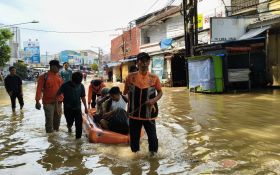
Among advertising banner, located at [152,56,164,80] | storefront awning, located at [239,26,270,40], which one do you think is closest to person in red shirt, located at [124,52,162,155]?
storefront awning, located at [239,26,270,40]

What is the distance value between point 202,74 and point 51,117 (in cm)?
1265

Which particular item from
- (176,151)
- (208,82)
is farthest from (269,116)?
(208,82)

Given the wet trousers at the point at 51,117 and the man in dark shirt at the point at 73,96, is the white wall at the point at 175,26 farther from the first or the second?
the man in dark shirt at the point at 73,96

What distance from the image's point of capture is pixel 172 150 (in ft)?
25.0

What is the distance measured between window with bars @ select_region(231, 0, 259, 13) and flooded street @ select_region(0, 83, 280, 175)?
1158 cm

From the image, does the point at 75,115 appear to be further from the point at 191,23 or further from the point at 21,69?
the point at 21,69

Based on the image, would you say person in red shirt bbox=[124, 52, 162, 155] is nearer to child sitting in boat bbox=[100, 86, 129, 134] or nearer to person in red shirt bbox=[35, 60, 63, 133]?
child sitting in boat bbox=[100, 86, 129, 134]

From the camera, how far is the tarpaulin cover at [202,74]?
20.0 m

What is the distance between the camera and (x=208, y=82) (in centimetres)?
2033

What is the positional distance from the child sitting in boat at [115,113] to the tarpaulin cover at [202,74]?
1212cm

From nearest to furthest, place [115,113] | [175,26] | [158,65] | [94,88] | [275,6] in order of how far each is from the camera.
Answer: [115,113] < [94,88] < [275,6] < [158,65] < [175,26]

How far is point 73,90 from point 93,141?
3.98 ft

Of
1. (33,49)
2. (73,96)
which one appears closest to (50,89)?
(73,96)

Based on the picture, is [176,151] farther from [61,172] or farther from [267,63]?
[267,63]
